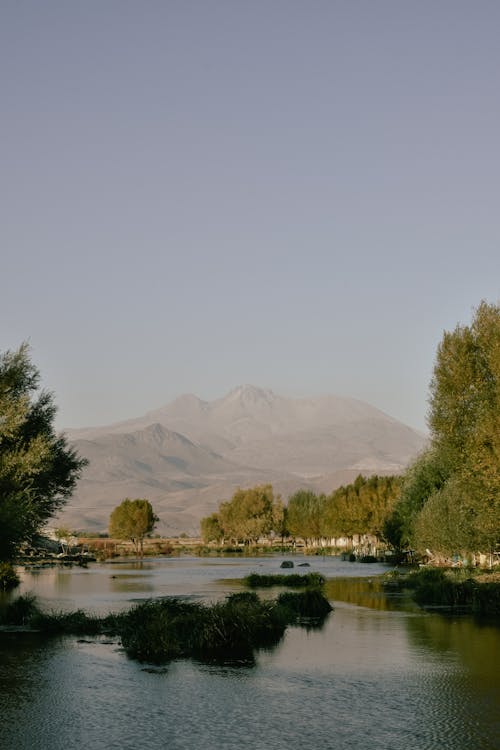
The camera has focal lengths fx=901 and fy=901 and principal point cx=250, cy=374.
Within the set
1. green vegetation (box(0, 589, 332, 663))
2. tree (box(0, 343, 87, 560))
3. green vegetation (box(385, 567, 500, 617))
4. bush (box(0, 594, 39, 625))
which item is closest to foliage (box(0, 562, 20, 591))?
tree (box(0, 343, 87, 560))

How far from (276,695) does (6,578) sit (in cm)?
5846

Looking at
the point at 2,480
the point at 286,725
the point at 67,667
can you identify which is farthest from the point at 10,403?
the point at 286,725

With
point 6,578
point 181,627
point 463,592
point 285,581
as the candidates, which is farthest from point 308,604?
point 6,578

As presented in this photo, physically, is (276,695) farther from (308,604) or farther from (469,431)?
(469,431)

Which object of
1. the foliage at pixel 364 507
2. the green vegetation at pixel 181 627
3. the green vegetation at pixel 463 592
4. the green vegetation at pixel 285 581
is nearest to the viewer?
the green vegetation at pixel 181 627

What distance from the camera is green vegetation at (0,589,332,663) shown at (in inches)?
1534

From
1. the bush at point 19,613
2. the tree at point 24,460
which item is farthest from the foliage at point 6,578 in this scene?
the bush at point 19,613

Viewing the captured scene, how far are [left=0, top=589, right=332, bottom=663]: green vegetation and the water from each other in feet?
4.34

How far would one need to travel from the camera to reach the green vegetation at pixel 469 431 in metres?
58.3

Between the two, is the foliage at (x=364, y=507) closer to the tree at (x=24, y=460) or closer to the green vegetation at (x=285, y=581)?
the green vegetation at (x=285, y=581)

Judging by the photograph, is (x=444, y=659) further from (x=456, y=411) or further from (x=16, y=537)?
(x=456, y=411)

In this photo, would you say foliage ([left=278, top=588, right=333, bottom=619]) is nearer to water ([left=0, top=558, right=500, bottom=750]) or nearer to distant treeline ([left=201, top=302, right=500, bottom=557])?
water ([left=0, top=558, right=500, bottom=750])

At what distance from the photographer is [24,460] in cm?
5053

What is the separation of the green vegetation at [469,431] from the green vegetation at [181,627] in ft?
56.5
